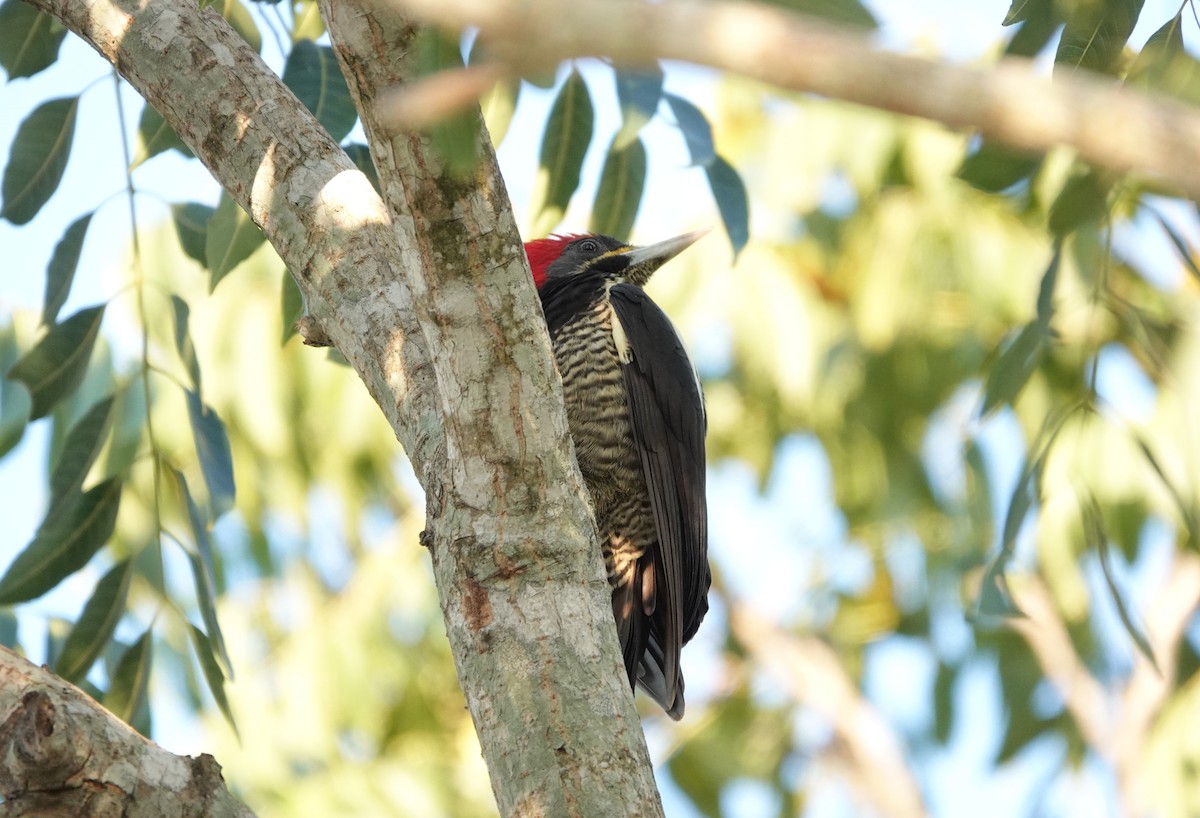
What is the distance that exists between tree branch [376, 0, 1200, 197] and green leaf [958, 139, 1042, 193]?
6.28ft

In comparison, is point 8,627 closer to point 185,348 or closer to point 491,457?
point 185,348

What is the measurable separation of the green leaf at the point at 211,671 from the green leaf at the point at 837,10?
82.5 inches

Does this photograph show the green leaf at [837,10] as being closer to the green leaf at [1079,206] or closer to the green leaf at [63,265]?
the green leaf at [1079,206]

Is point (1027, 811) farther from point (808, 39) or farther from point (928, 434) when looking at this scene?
point (808, 39)

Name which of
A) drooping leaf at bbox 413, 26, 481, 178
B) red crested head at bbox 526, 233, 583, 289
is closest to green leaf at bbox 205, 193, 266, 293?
red crested head at bbox 526, 233, 583, 289

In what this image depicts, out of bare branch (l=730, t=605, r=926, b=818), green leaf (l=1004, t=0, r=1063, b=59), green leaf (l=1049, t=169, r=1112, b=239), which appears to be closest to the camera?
green leaf (l=1004, t=0, r=1063, b=59)

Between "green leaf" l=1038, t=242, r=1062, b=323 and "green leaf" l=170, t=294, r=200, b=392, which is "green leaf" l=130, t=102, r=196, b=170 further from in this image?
"green leaf" l=1038, t=242, r=1062, b=323

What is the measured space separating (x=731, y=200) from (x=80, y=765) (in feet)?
5.95

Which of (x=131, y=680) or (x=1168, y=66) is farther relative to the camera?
(x=131, y=680)

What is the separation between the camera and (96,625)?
289 cm

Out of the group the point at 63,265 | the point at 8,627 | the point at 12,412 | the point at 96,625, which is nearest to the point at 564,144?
the point at 63,265

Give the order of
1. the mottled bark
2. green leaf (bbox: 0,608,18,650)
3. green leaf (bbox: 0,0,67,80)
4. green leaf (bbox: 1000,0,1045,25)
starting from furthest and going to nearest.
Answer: green leaf (bbox: 0,608,18,650)
green leaf (bbox: 0,0,67,80)
green leaf (bbox: 1000,0,1045,25)
the mottled bark

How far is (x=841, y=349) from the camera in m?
6.92

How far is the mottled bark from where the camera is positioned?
180 centimetres
